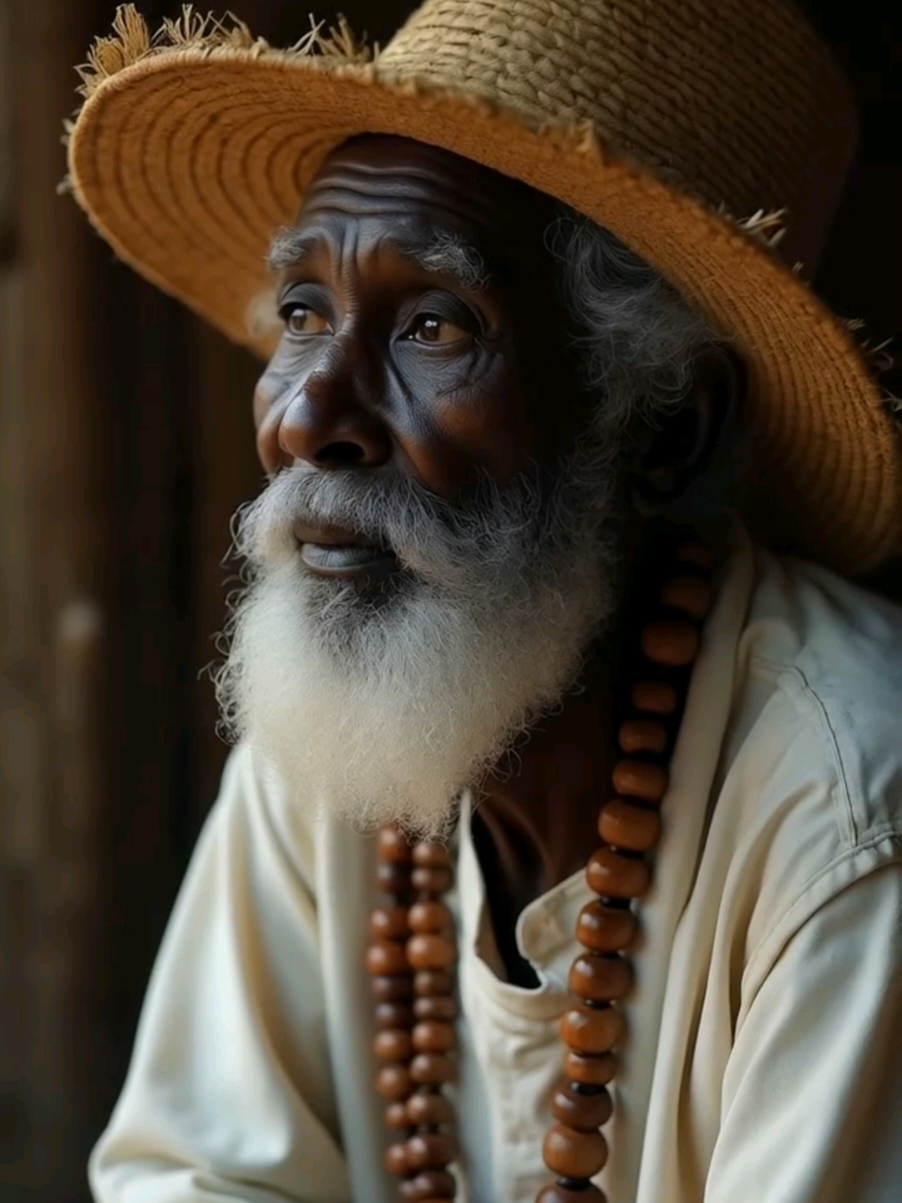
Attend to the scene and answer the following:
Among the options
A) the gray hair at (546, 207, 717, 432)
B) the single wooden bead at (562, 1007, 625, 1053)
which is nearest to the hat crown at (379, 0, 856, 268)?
the gray hair at (546, 207, 717, 432)

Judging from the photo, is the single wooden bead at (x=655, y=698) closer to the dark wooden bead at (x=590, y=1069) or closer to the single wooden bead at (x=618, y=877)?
the single wooden bead at (x=618, y=877)

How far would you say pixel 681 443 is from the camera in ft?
4.54

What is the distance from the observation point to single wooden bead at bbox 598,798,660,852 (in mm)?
1288

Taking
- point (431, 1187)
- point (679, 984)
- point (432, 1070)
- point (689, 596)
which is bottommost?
point (431, 1187)

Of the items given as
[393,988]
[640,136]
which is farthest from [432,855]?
[640,136]

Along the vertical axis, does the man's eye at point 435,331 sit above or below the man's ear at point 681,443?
above

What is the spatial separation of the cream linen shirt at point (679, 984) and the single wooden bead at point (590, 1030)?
26 mm

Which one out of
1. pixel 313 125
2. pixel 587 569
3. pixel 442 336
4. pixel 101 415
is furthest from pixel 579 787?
pixel 101 415

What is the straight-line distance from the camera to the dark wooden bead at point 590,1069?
130cm

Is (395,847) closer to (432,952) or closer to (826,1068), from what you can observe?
(432,952)

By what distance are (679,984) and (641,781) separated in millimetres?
173

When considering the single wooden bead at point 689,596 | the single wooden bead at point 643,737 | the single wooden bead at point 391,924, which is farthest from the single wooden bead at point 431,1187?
the single wooden bead at point 689,596

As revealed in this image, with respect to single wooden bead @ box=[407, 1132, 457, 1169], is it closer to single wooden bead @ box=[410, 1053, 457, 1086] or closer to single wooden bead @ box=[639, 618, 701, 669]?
single wooden bead @ box=[410, 1053, 457, 1086]

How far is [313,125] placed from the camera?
136cm
